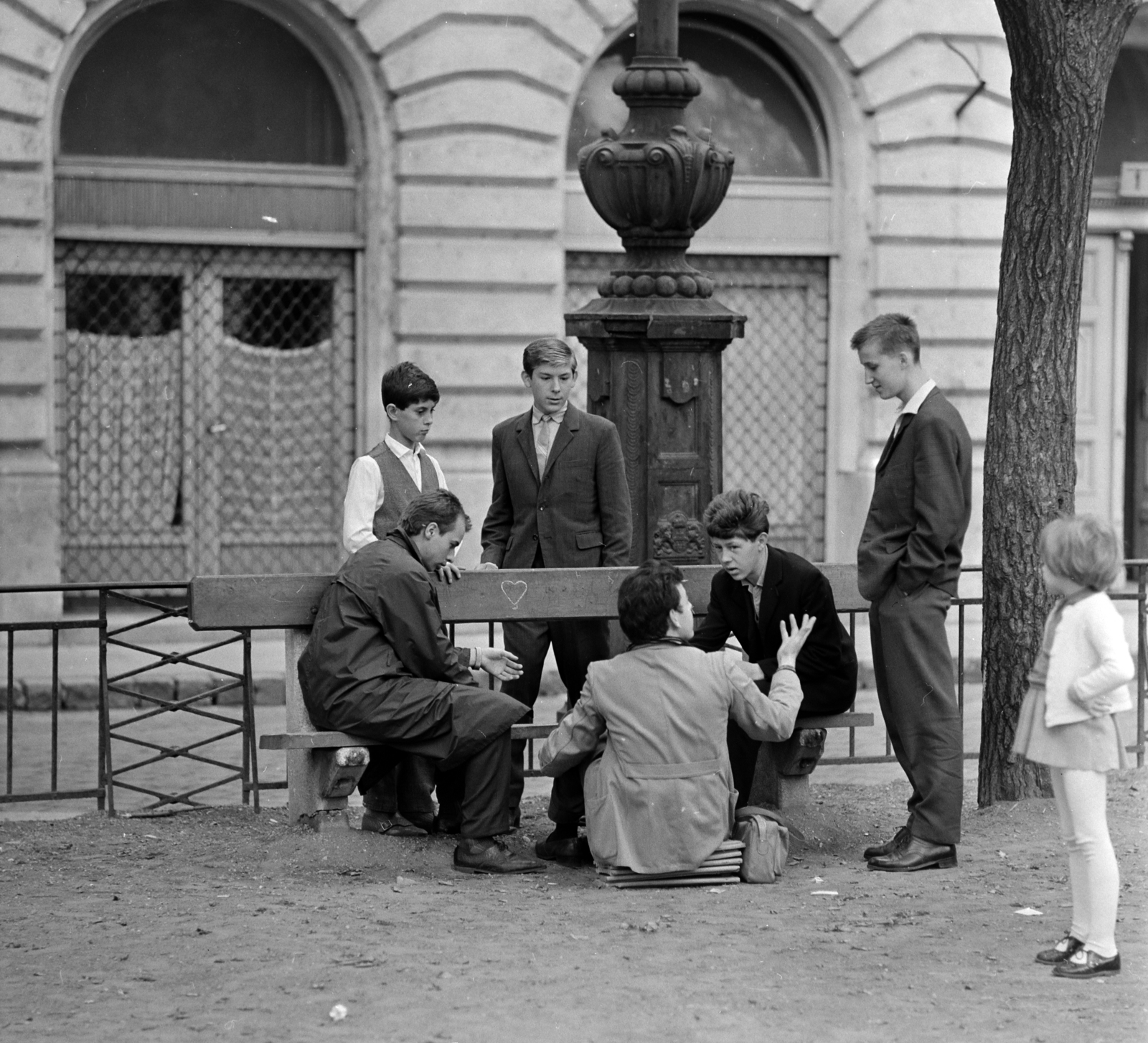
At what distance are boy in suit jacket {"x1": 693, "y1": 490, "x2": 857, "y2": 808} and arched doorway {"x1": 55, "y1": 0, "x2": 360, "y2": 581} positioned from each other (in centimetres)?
813

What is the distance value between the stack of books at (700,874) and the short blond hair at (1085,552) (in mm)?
1606

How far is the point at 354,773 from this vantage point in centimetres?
695

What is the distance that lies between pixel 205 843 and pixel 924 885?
8.67ft

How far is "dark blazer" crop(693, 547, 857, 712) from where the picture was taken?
22.9 feet

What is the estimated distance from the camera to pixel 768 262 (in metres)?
16.0

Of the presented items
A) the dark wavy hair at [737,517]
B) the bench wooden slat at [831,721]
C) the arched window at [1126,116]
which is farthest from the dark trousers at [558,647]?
the arched window at [1126,116]

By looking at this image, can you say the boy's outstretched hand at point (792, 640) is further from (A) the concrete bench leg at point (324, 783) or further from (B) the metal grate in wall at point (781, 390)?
(B) the metal grate in wall at point (781, 390)

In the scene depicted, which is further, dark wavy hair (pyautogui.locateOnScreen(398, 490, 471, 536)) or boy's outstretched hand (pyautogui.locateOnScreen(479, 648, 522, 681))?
boy's outstretched hand (pyautogui.locateOnScreen(479, 648, 522, 681))

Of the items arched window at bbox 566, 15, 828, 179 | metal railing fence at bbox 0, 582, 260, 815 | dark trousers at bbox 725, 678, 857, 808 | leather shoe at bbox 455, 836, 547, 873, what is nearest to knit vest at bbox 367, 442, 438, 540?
metal railing fence at bbox 0, 582, 260, 815

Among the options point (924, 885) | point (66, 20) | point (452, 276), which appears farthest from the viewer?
point (452, 276)

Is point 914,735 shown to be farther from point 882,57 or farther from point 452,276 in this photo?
point 882,57

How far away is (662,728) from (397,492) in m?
1.70

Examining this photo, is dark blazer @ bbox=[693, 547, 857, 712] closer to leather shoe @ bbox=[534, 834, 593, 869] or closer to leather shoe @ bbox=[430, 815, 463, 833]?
leather shoe @ bbox=[534, 834, 593, 869]

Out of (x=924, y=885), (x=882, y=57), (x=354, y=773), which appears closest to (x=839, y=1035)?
(x=924, y=885)
